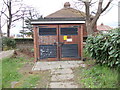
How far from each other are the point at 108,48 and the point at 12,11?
16663mm

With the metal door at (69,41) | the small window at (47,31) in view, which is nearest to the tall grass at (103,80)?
the metal door at (69,41)

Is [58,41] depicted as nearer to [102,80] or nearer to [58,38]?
[58,38]

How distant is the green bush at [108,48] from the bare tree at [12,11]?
45.5 ft

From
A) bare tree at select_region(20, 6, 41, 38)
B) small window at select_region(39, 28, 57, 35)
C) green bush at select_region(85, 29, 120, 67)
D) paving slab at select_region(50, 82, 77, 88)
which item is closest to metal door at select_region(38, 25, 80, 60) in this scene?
small window at select_region(39, 28, 57, 35)

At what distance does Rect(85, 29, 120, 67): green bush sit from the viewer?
3.21m

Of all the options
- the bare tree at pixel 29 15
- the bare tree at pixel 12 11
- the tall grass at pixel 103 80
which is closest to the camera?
the tall grass at pixel 103 80

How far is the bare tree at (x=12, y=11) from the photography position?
54.4ft

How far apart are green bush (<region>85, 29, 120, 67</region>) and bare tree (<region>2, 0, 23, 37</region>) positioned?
13869 mm

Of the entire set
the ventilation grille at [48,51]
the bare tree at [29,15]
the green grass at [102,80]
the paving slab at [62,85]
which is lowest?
the paving slab at [62,85]

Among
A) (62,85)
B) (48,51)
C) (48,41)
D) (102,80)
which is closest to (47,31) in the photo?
(48,41)

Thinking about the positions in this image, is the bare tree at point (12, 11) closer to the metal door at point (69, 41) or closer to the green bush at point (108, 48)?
the metal door at point (69, 41)

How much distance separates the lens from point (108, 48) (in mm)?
3785

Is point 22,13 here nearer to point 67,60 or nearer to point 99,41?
point 67,60

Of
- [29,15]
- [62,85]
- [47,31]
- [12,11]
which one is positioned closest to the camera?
[62,85]
